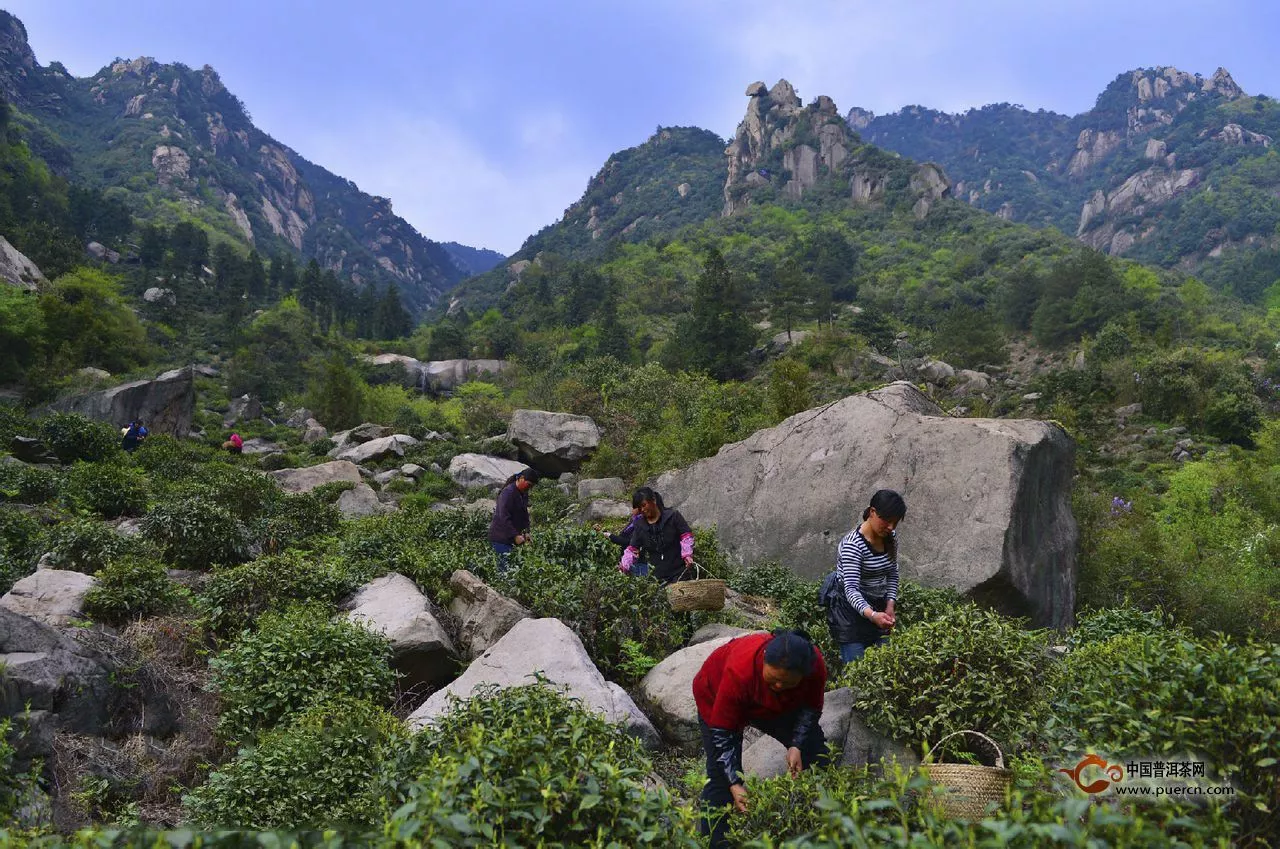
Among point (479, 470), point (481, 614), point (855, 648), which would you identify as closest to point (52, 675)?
point (481, 614)

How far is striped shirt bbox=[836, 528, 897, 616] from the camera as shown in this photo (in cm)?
522

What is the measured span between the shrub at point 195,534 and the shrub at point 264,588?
2.20 meters

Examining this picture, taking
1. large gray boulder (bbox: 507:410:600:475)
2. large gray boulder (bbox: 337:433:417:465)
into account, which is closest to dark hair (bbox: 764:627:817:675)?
large gray boulder (bbox: 507:410:600:475)

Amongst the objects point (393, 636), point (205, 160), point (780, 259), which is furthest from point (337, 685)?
point (205, 160)

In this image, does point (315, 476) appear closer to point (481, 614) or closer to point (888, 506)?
point (481, 614)

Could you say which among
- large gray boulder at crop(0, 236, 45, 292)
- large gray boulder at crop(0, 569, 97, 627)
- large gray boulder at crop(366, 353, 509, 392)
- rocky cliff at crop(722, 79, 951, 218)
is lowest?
large gray boulder at crop(0, 569, 97, 627)

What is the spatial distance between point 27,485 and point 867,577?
13951 millimetres

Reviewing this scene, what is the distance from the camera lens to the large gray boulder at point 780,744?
15.0ft

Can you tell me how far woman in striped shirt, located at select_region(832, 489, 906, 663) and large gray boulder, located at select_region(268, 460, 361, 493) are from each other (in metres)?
16.2

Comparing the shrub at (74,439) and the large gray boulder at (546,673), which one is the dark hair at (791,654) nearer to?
the large gray boulder at (546,673)

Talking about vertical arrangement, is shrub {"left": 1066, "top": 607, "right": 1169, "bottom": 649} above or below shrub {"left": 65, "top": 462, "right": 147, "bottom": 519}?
below

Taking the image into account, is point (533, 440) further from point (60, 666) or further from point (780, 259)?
point (780, 259)

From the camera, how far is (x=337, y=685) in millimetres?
5523

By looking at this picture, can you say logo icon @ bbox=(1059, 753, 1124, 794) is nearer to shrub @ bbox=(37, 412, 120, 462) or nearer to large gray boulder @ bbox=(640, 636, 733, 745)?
large gray boulder @ bbox=(640, 636, 733, 745)
